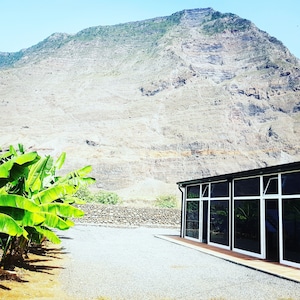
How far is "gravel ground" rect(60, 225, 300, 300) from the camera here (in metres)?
5.92

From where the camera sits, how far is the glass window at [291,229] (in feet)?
28.6

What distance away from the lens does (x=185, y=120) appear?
77.8 metres

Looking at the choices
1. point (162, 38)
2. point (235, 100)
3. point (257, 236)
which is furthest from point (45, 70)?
point (257, 236)

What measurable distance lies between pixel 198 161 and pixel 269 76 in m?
37.5

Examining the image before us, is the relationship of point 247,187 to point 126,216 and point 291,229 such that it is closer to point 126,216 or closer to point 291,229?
point 291,229

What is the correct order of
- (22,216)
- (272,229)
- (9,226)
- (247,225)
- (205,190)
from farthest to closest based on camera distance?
(205,190) → (247,225) → (272,229) → (22,216) → (9,226)

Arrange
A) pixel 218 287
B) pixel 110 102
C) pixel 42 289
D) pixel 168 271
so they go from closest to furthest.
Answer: pixel 42 289 → pixel 218 287 → pixel 168 271 → pixel 110 102

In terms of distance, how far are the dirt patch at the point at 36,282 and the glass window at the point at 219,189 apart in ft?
20.9

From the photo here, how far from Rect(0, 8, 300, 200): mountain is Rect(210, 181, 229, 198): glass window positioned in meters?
38.3

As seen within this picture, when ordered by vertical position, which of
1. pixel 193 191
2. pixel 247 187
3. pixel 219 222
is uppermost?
pixel 247 187

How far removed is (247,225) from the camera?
Result: 11016 millimetres

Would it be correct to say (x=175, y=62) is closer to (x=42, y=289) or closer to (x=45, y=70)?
(x=45, y=70)

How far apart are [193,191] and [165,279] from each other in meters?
8.88

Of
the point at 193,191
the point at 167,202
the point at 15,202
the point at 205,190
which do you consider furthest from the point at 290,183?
the point at 167,202
